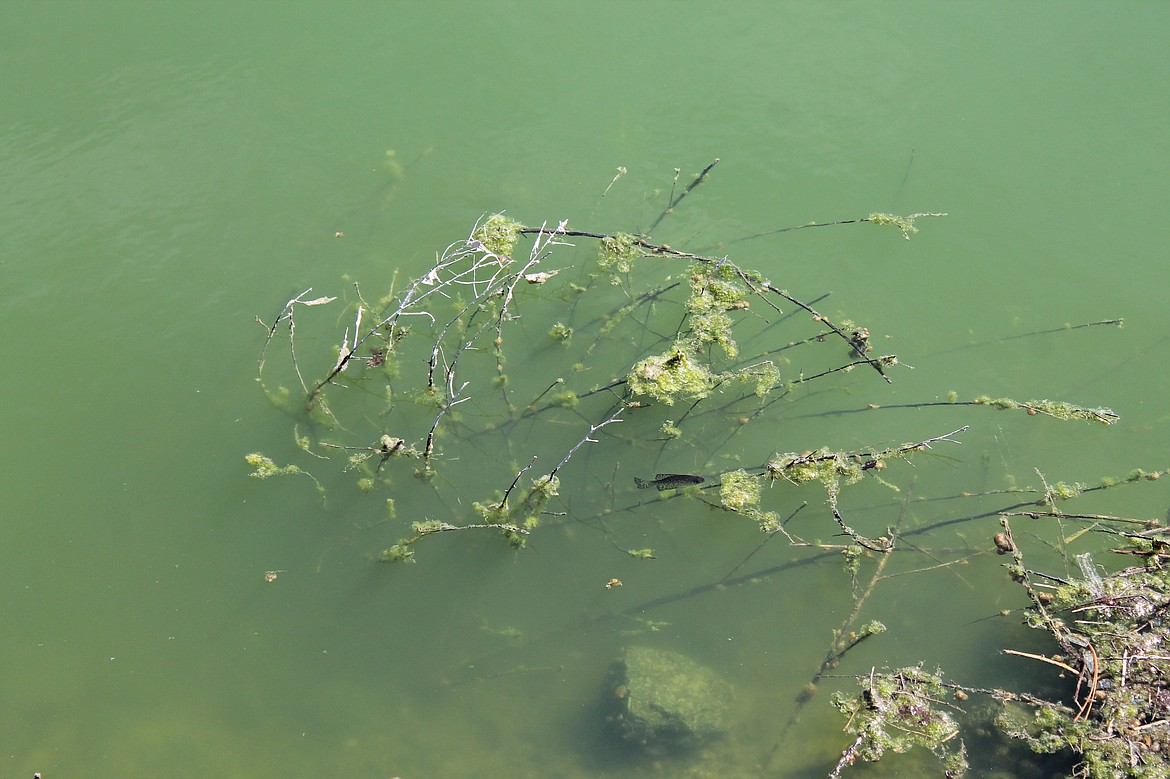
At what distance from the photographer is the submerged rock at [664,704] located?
295cm

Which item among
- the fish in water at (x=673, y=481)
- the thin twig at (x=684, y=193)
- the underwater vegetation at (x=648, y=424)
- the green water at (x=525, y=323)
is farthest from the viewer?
the thin twig at (x=684, y=193)

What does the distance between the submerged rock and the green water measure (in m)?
0.09

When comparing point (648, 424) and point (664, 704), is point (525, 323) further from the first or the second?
point (664, 704)

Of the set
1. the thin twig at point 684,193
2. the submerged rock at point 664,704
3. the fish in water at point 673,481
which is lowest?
the submerged rock at point 664,704

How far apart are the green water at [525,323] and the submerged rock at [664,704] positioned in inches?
3.5

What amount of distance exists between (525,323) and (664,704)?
177cm

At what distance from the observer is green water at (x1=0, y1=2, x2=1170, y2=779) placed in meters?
3.07

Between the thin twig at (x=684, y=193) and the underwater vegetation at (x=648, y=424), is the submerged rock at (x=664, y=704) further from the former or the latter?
the thin twig at (x=684, y=193)

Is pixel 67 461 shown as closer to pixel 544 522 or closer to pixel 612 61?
pixel 544 522

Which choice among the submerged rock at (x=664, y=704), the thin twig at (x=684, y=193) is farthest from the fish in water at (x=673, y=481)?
the thin twig at (x=684, y=193)

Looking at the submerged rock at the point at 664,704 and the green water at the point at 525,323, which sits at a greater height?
the green water at the point at 525,323

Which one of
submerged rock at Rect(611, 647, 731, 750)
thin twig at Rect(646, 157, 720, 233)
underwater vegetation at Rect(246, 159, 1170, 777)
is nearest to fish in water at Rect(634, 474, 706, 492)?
underwater vegetation at Rect(246, 159, 1170, 777)

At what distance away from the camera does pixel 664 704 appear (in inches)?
116

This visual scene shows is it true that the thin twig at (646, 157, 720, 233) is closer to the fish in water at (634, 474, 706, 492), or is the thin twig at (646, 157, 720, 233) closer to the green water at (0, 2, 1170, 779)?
the green water at (0, 2, 1170, 779)
